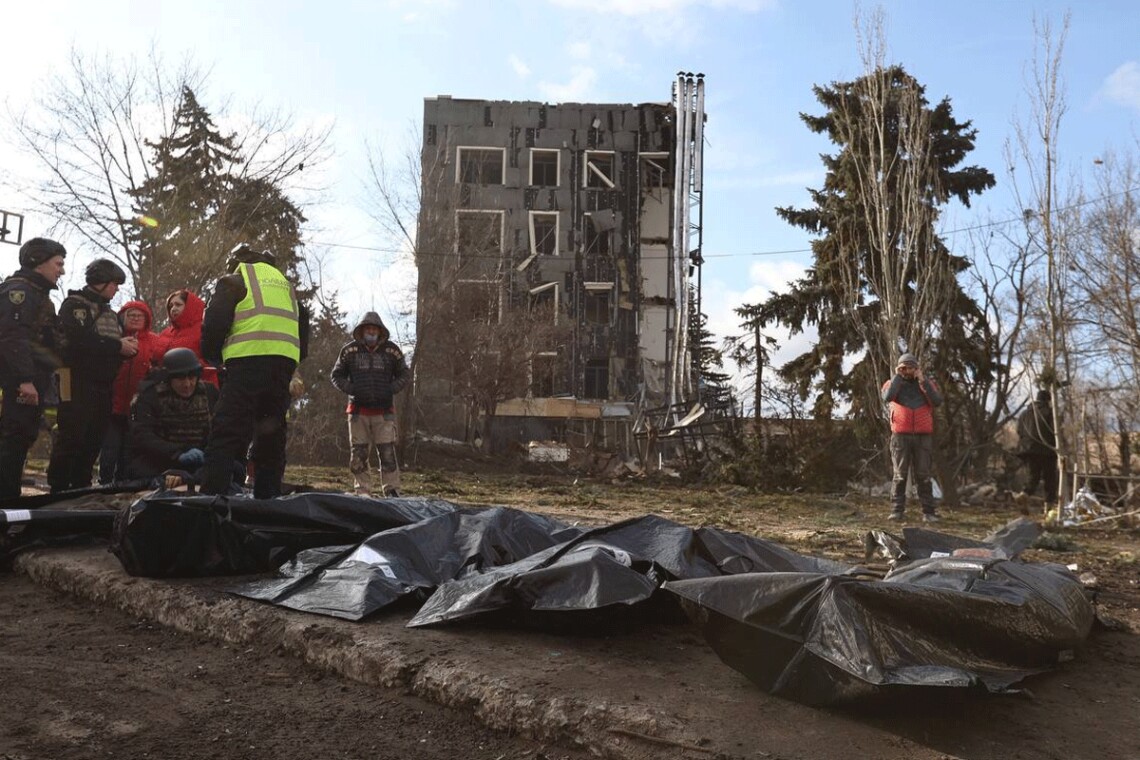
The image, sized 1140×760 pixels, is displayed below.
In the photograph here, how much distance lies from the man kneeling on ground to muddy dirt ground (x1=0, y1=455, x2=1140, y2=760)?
211 cm

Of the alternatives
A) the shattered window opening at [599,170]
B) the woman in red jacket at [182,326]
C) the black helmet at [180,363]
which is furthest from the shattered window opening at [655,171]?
the black helmet at [180,363]

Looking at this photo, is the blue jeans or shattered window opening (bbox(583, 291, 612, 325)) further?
shattered window opening (bbox(583, 291, 612, 325))

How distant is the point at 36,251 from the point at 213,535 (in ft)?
9.35

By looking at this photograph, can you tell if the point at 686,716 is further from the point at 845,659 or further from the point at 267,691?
the point at 267,691

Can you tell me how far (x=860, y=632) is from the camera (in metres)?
2.54

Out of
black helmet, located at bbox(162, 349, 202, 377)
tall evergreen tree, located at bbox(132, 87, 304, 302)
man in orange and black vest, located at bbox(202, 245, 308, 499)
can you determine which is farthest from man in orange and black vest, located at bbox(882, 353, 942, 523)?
tall evergreen tree, located at bbox(132, 87, 304, 302)

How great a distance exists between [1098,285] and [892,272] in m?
4.10

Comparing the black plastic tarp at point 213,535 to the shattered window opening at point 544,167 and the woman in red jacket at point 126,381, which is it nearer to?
the woman in red jacket at point 126,381

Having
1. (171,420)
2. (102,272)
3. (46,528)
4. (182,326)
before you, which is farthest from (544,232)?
(46,528)

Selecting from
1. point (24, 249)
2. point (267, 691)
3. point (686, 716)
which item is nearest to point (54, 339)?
point (24, 249)

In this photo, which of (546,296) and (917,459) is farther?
(546,296)

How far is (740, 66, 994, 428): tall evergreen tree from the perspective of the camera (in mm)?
15359

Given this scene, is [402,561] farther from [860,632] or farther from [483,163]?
[483,163]

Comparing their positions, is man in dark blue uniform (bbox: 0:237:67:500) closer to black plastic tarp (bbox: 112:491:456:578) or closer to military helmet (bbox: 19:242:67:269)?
military helmet (bbox: 19:242:67:269)
